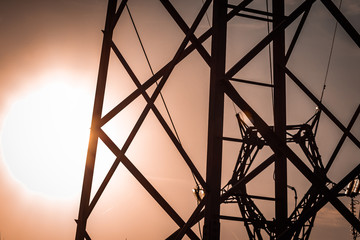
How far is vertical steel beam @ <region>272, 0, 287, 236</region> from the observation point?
7.08 meters

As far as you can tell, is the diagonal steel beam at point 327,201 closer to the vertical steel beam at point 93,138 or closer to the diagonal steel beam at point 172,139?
the diagonal steel beam at point 172,139

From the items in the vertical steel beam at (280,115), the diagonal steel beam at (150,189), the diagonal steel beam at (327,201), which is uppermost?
the vertical steel beam at (280,115)

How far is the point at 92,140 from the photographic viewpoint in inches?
266

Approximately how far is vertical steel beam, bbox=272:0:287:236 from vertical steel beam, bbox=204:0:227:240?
5.79 feet

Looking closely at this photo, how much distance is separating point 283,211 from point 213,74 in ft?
9.81

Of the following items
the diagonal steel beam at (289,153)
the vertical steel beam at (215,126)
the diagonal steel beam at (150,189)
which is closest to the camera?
the diagonal steel beam at (289,153)

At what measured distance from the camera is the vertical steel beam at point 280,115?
7078mm

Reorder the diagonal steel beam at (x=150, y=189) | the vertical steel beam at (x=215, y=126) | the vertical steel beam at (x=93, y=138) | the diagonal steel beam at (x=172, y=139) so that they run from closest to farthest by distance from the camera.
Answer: the vertical steel beam at (x=215, y=126) < the diagonal steel beam at (x=172, y=139) < the diagonal steel beam at (x=150, y=189) < the vertical steel beam at (x=93, y=138)

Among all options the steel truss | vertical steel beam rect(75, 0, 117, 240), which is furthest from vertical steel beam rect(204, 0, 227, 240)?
vertical steel beam rect(75, 0, 117, 240)

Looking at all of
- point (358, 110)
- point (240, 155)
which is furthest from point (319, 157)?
point (358, 110)

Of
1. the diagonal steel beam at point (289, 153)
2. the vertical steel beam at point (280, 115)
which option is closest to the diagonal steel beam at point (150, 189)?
the vertical steel beam at point (280, 115)

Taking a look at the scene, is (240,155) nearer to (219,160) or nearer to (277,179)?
(277,179)

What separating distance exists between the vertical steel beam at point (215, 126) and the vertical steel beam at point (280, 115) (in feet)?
5.79

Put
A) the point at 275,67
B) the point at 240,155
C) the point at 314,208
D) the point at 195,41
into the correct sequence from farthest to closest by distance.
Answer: the point at 240,155 < the point at 275,67 < the point at 195,41 < the point at 314,208
